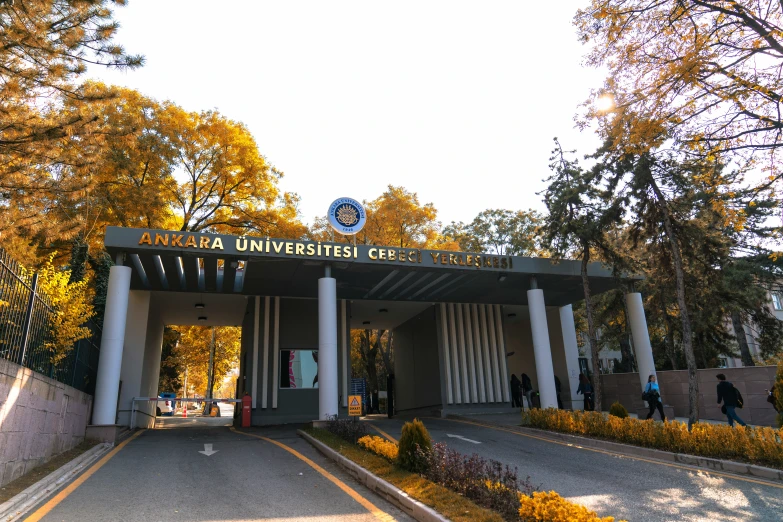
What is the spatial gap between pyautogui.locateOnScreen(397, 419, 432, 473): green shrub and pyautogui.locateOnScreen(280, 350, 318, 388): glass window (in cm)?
1305

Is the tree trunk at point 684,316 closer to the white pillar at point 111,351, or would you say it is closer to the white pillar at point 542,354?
the white pillar at point 542,354

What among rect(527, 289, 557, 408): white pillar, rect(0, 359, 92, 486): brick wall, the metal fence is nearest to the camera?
rect(0, 359, 92, 486): brick wall

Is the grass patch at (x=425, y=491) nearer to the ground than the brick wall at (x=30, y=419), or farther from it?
nearer to the ground

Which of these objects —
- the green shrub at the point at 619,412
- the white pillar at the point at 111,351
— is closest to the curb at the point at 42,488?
the white pillar at the point at 111,351

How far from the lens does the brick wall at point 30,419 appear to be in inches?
279

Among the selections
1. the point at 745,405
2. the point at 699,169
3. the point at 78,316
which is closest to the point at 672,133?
the point at 699,169

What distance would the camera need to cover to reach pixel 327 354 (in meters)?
15.9

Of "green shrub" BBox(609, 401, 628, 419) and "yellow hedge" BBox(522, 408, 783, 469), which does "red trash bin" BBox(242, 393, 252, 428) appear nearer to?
"yellow hedge" BBox(522, 408, 783, 469)

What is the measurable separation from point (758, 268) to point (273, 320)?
20.8 metres

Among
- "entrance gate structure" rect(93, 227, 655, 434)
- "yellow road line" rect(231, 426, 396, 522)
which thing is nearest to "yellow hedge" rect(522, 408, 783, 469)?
"entrance gate structure" rect(93, 227, 655, 434)

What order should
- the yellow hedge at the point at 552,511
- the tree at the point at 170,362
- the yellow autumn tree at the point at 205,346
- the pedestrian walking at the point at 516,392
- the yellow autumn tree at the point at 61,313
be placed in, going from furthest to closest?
1. the yellow autumn tree at the point at 205,346
2. the tree at the point at 170,362
3. the pedestrian walking at the point at 516,392
4. the yellow autumn tree at the point at 61,313
5. the yellow hedge at the point at 552,511

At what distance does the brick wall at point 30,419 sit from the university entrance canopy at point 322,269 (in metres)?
5.14

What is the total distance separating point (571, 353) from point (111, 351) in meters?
18.7

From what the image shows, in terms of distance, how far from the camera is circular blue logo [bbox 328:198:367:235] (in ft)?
58.0
